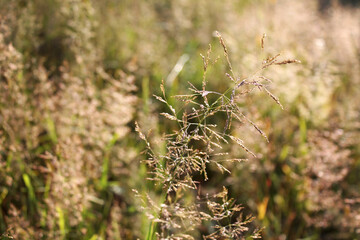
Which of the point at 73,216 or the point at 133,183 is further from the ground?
the point at 133,183

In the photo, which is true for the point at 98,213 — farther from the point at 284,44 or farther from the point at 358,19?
the point at 358,19

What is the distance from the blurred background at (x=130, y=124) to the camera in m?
1.74

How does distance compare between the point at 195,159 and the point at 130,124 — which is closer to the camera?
the point at 195,159

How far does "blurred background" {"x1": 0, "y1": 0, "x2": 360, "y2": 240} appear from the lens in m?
1.74

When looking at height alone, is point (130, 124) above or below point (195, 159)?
above

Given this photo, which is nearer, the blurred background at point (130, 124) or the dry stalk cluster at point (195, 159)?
the dry stalk cluster at point (195, 159)

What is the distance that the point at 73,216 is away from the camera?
162 centimetres

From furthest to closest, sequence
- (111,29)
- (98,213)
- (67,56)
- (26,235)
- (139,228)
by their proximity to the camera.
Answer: (111,29)
(67,56)
(98,213)
(139,228)
(26,235)

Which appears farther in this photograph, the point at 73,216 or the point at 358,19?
the point at 358,19

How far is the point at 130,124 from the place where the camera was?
2.53 meters

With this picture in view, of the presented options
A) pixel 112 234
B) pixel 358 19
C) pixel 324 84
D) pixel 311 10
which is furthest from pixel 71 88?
pixel 358 19

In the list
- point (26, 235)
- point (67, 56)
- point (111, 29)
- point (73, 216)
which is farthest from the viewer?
point (111, 29)

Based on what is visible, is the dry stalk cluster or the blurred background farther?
the blurred background

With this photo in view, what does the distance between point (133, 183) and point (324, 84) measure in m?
1.73
